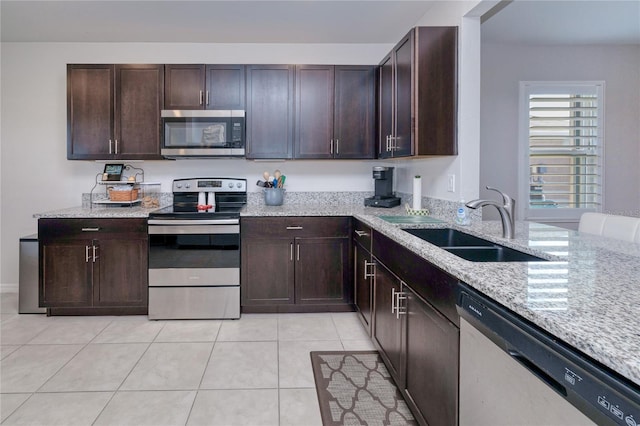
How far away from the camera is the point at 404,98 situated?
105 inches

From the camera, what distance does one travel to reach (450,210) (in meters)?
2.64

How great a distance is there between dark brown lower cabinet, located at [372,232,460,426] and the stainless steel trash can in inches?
112

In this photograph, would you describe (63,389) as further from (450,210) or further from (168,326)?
(450,210)

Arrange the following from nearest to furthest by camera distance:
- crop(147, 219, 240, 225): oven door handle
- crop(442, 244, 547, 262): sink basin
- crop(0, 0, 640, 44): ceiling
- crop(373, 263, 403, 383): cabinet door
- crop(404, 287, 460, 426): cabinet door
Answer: crop(404, 287, 460, 426): cabinet door → crop(442, 244, 547, 262): sink basin → crop(373, 263, 403, 383): cabinet door → crop(0, 0, 640, 44): ceiling → crop(147, 219, 240, 225): oven door handle

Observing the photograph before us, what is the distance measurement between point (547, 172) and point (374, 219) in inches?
90.9

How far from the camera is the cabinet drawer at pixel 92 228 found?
308 centimetres

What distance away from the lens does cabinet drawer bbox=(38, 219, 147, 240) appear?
121 inches

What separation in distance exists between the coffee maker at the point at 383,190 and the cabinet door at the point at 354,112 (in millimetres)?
187

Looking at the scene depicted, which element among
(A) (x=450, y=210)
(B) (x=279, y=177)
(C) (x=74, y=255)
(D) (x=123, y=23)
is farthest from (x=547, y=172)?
(C) (x=74, y=255)

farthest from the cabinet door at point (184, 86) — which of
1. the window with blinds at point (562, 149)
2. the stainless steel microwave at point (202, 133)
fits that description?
the window with blinds at point (562, 149)

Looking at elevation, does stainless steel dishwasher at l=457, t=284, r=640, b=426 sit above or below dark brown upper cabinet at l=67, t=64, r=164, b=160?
below

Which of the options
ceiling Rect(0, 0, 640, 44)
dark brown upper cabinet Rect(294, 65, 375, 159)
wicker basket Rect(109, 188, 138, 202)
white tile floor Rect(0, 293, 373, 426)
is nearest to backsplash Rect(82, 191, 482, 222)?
wicker basket Rect(109, 188, 138, 202)

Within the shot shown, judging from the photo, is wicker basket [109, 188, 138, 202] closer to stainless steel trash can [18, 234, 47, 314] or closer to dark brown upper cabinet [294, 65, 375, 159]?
stainless steel trash can [18, 234, 47, 314]

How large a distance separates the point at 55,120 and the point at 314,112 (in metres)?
2.53
